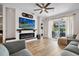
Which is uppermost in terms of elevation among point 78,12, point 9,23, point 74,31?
point 78,12

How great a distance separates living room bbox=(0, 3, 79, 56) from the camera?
136cm

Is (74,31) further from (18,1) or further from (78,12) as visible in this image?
(18,1)

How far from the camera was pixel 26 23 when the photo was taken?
1537 mm

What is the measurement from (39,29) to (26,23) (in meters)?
0.29

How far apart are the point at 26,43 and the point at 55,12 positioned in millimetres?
748

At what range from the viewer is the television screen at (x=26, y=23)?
1482mm

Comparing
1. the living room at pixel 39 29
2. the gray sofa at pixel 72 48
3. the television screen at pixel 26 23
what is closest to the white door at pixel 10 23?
the living room at pixel 39 29

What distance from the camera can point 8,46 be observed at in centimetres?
143

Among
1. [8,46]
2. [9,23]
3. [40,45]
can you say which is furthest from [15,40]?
[40,45]

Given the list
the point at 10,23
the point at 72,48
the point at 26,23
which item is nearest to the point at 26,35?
the point at 26,23

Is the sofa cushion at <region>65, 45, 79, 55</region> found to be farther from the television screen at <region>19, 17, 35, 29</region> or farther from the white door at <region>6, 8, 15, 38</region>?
the white door at <region>6, 8, 15, 38</region>

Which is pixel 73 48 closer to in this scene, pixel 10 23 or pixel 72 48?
pixel 72 48

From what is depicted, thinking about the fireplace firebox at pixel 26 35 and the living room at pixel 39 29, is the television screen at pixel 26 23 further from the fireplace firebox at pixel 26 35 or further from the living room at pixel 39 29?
the fireplace firebox at pixel 26 35

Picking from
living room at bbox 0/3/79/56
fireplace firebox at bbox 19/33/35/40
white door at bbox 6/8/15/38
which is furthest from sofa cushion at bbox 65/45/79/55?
white door at bbox 6/8/15/38
